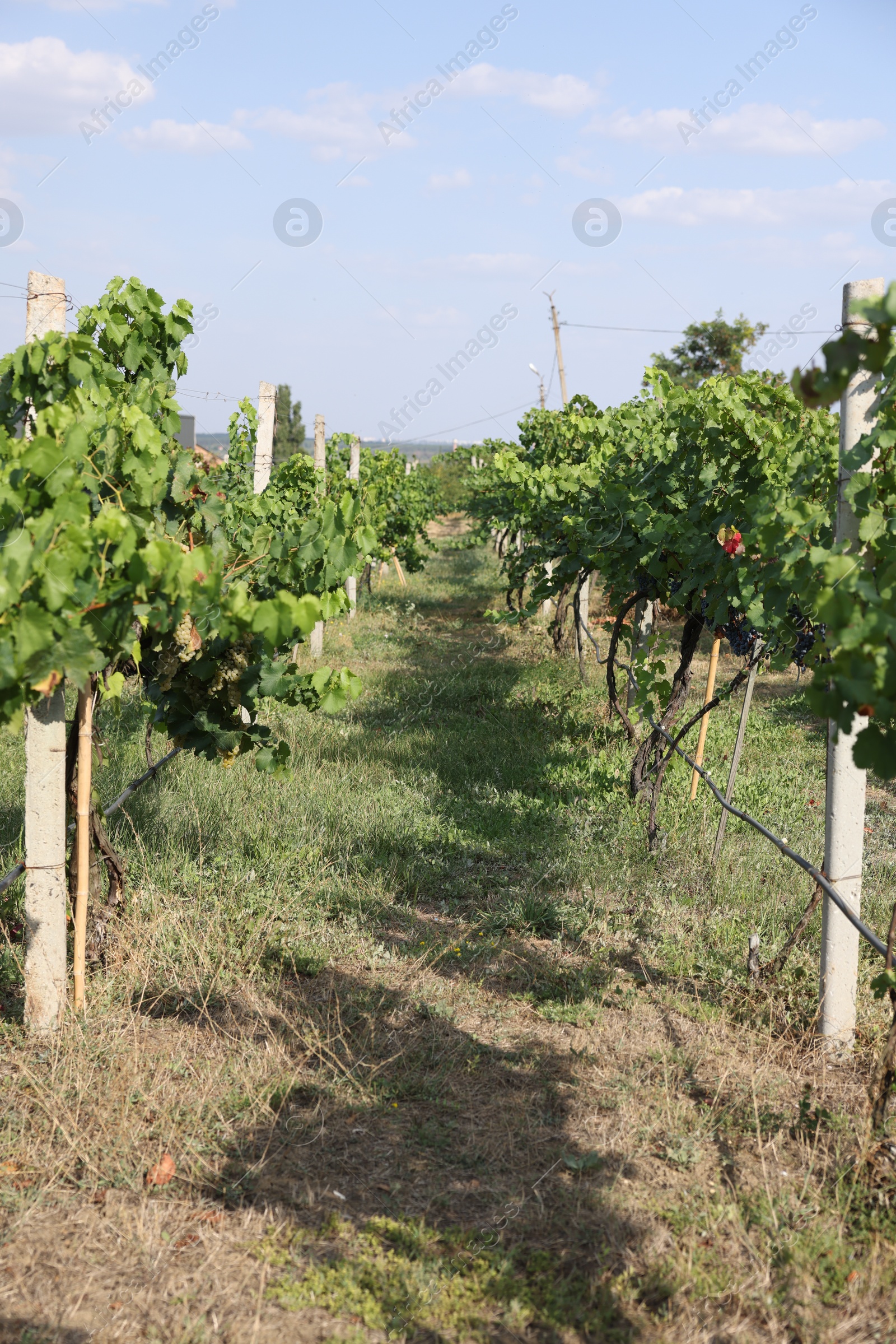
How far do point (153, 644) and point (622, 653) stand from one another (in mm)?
7088

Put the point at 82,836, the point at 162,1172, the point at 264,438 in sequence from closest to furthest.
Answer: the point at 162,1172
the point at 82,836
the point at 264,438

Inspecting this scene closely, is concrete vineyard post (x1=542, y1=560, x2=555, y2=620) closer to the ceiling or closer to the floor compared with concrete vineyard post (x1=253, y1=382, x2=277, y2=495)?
closer to the floor

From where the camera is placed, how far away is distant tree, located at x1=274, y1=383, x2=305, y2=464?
2488 inches

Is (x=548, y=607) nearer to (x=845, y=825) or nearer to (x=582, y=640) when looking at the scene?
(x=582, y=640)

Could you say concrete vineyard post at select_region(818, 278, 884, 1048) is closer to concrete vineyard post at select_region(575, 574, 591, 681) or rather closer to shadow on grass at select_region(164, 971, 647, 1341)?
shadow on grass at select_region(164, 971, 647, 1341)

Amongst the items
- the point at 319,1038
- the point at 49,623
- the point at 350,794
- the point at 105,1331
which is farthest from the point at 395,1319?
the point at 350,794

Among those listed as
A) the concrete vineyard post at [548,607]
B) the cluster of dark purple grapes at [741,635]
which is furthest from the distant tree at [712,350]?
the cluster of dark purple grapes at [741,635]

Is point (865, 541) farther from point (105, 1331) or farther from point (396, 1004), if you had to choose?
point (105, 1331)

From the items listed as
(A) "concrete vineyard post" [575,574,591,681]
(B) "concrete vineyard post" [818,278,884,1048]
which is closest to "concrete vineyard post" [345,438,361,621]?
(A) "concrete vineyard post" [575,574,591,681]

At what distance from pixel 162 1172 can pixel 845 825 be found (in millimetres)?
2365

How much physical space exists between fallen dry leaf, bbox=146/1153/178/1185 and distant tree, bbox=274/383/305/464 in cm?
5996

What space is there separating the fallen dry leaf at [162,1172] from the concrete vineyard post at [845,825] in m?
2.16

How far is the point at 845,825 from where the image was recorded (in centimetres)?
323

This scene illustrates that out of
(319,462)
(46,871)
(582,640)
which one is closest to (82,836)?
(46,871)
